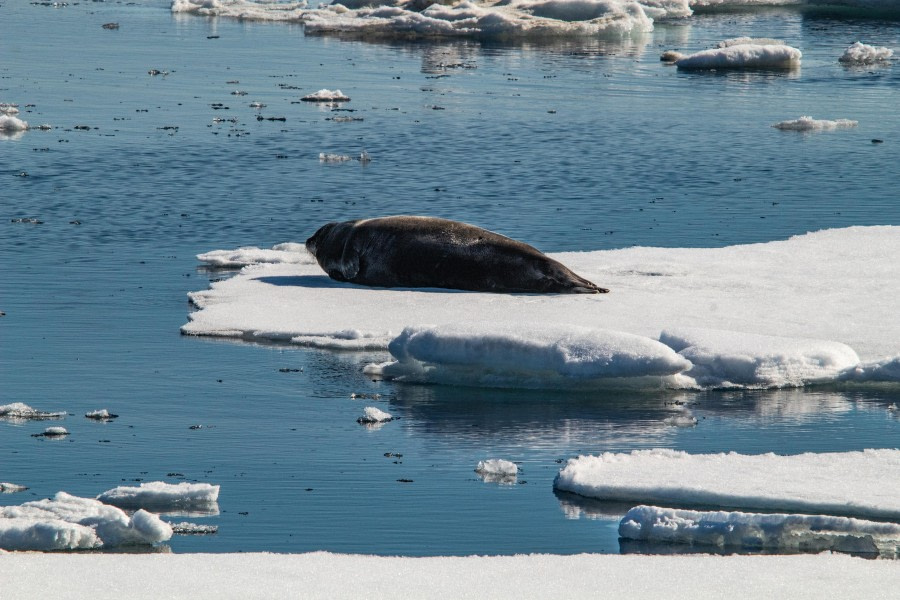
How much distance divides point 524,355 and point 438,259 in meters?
2.76

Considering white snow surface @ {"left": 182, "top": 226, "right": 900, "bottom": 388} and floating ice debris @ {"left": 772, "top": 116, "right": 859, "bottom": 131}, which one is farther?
floating ice debris @ {"left": 772, "top": 116, "right": 859, "bottom": 131}

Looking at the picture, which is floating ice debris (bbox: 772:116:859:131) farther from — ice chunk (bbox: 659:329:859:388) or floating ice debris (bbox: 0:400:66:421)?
floating ice debris (bbox: 0:400:66:421)

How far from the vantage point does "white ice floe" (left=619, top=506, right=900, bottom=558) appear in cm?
552

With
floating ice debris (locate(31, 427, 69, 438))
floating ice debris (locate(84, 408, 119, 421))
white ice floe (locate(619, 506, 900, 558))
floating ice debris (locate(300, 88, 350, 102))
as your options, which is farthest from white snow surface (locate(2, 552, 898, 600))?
floating ice debris (locate(300, 88, 350, 102))

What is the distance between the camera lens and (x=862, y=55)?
1127 inches

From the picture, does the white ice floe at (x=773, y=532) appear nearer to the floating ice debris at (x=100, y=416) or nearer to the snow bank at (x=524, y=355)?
the snow bank at (x=524, y=355)

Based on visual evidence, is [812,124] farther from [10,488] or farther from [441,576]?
[441,576]

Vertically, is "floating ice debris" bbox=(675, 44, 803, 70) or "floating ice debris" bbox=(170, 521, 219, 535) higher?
"floating ice debris" bbox=(675, 44, 803, 70)

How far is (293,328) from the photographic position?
9.29m

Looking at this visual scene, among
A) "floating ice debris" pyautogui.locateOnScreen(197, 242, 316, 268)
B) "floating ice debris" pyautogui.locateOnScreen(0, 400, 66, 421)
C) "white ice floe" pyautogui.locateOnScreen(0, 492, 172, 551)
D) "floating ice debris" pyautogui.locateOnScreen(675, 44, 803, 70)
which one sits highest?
"floating ice debris" pyautogui.locateOnScreen(675, 44, 803, 70)

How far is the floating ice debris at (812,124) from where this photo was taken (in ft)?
66.9

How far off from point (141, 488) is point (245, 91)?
62.1ft

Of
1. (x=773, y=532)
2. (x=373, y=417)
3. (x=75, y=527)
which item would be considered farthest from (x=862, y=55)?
(x=75, y=527)

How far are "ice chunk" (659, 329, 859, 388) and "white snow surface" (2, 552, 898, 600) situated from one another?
288cm
